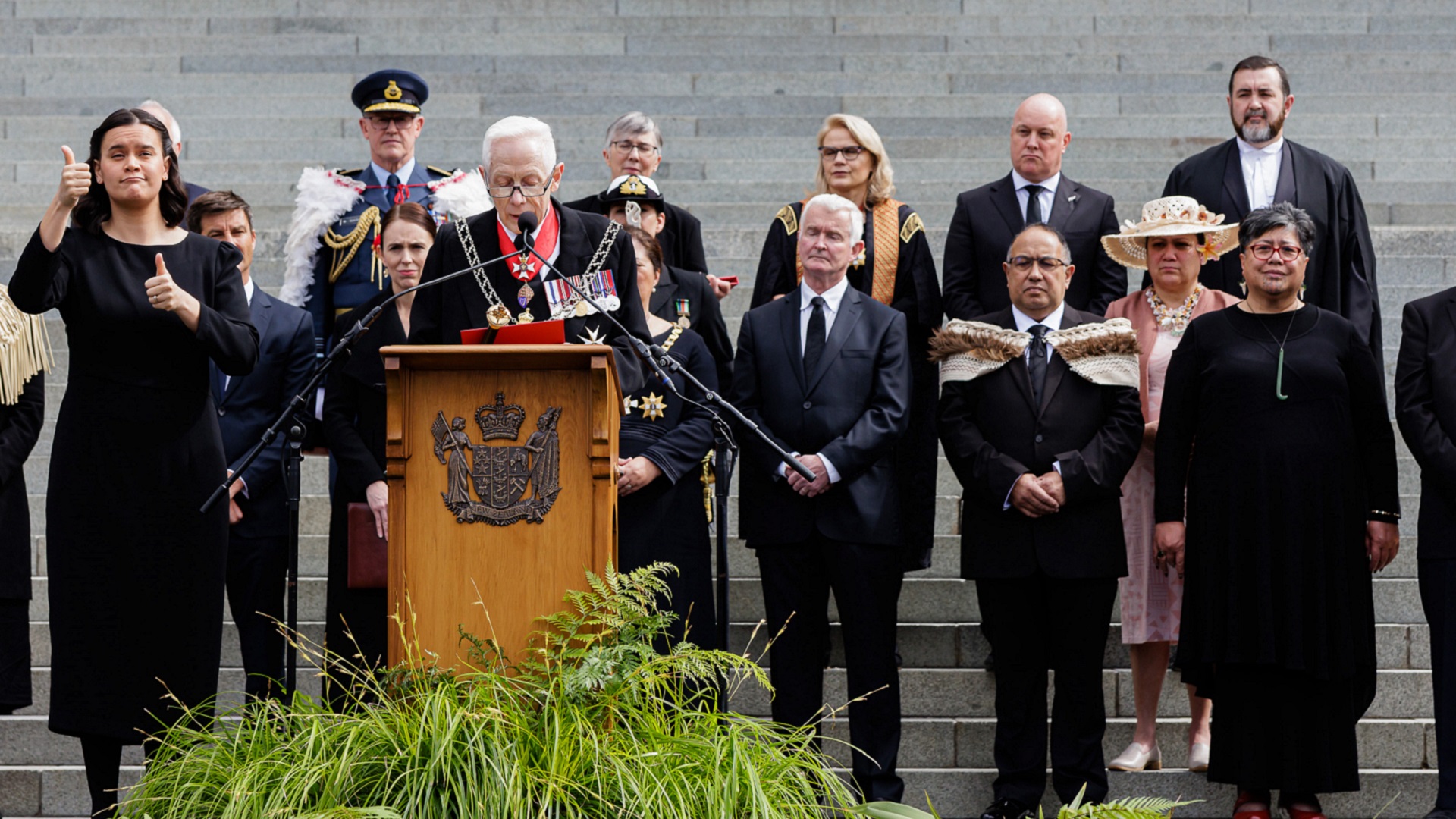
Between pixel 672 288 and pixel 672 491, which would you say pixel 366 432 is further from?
pixel 672 288

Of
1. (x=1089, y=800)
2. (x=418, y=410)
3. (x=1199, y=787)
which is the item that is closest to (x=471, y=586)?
(x=418, y=410)

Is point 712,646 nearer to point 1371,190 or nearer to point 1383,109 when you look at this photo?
point 1371,190

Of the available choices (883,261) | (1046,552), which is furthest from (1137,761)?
(883,261)

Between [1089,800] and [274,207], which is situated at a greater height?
[274,207]

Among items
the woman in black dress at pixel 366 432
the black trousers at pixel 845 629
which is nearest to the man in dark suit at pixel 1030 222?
the black trousers at pixel 845 629

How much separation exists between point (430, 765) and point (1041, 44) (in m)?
9.61

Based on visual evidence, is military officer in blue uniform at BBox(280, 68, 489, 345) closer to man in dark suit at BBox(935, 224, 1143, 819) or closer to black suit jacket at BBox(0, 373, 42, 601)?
black suit jacket at BBox(0, 373, 42, 601)

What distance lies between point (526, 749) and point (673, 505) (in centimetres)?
209

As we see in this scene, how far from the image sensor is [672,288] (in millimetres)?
6500

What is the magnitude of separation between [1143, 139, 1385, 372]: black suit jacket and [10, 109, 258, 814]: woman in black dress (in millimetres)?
3804

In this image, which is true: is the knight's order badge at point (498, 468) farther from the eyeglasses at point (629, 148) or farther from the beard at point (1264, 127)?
the beard at point (1264, 127)

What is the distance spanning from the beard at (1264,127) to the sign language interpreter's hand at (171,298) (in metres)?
4.24

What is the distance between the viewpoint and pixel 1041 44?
40.0 feet

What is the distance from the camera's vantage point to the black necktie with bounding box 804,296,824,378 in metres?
6.05
